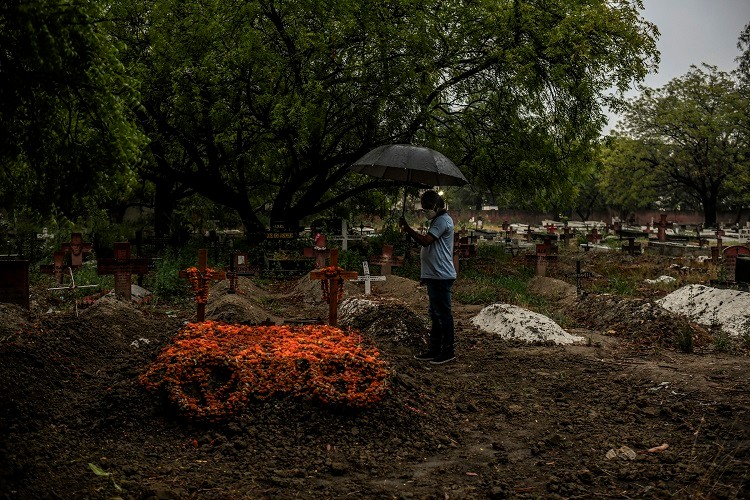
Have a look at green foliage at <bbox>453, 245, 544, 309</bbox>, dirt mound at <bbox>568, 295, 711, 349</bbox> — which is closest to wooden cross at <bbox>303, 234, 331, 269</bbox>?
green foliage at <bbox>453, 245, 544, 309</bbox>

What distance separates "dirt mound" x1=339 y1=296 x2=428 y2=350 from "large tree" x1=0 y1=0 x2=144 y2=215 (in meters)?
3.78

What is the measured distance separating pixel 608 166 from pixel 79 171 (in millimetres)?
39792

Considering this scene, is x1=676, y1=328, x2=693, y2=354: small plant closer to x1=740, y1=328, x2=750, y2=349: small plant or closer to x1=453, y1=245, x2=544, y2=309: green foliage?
x1=740, y1=328, x2=750, y2=349: small plant

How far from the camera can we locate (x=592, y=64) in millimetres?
17984

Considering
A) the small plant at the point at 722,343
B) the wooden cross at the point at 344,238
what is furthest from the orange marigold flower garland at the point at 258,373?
the wooden cross at the point at 344,238

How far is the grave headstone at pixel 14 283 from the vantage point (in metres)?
9.88

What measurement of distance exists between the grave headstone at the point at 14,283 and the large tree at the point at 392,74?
7.81 m

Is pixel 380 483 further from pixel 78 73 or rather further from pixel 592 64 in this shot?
pixel 592 64

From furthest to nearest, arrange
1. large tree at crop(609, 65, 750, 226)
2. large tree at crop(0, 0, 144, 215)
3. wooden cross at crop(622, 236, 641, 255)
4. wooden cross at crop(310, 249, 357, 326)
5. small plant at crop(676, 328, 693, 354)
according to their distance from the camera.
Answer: large tree at crop(609, 65, 750, 226) → wooden cross at crop(622, 236, 641, 255) → small plant at crop(676, 328, 693, 354) → wooden cross at crop(310, 249, 357, 326) → large tree at crop(0, 0, 144, 215)

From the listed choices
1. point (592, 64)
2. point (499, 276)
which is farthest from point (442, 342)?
point (592, 64)

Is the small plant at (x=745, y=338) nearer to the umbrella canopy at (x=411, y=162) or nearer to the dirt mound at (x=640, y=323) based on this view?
the dirt mound at (x=640, y=323)

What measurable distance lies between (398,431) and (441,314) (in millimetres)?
2666

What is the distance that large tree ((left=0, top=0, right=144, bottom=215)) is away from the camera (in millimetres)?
5059

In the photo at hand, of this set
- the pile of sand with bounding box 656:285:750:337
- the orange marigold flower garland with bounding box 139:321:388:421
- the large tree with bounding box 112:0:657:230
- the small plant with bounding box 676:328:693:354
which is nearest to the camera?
the orange marigold flower garland with bounding box 139:321:388:421
